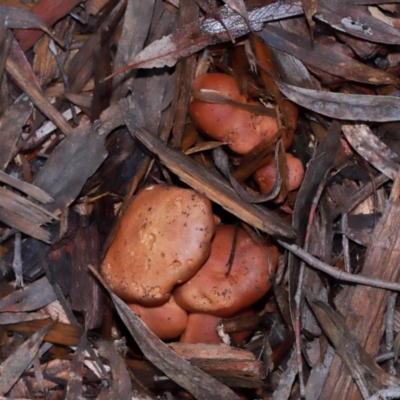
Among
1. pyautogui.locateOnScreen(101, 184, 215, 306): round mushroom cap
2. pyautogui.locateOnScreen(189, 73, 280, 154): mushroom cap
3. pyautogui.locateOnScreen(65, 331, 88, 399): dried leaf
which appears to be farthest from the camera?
pyautogui.locateOnScreen(65, 331, 88, 399): dried leaf

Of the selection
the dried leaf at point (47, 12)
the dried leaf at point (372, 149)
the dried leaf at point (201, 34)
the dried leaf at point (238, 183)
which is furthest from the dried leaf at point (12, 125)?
the dried leaf at point (372, 149)

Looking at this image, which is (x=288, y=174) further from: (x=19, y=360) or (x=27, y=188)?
(x=19, y=360)

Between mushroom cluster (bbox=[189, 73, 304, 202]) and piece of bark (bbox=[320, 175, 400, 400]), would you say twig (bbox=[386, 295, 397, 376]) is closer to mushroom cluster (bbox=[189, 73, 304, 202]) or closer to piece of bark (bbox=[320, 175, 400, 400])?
piece of bark (bbox=[320, 175, 400, 400])

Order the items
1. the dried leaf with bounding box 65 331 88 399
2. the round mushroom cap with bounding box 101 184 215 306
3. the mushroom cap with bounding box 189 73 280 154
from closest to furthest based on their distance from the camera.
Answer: the round mushroom cap with bounding box 101 184 215 306, the mushroom cap with bounding box 189 73 280 154, the dried leaf with bounding box 65 331 88 399

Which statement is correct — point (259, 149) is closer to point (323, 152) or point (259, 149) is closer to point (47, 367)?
point (323, 152)

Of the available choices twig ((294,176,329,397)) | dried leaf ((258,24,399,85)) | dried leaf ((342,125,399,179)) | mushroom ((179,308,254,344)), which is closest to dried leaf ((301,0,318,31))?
dried leaf ((258,24,399,85))

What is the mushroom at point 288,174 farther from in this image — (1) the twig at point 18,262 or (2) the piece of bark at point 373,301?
(1) the twig at point 18,262
